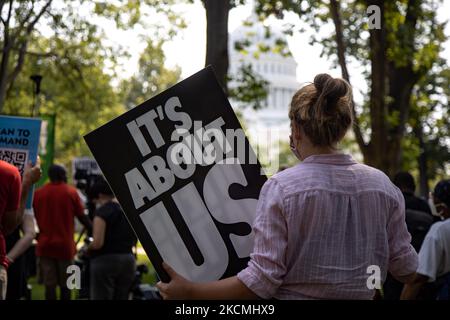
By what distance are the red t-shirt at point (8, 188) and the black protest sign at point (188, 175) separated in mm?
1556

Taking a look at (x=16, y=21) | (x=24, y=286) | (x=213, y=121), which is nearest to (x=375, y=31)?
(x=24, y=286)

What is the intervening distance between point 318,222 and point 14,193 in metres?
2.24

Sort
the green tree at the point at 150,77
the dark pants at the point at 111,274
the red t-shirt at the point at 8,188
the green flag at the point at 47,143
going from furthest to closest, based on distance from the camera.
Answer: the green tree at the point at 150,77 → the green flag at the point at 47,143 → the dark pants at the point at 111,274 → the red t-shirt at the point at 8,188

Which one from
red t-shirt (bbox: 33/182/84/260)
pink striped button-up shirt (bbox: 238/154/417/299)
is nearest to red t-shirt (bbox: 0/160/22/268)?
pink striped button-up shirt (bbox: 238/154/417/299)

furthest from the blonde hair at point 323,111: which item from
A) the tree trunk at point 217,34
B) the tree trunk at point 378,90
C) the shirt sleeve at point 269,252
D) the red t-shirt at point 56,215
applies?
the tree trunk at point 378,90

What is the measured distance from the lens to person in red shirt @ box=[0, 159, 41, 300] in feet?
14.2

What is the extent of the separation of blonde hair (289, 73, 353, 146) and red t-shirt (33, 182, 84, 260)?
7241 mm

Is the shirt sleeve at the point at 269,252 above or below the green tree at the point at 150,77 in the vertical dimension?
below

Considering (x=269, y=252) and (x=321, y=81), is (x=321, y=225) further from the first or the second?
(x=321, y=81)

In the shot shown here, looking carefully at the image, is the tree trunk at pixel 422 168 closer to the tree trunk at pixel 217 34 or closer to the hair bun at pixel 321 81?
the tree trunk at pixel 217 34

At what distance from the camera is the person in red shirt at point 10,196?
4334 millimetres

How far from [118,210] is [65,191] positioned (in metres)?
1.67

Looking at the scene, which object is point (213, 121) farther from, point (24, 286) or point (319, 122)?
point (24, 286)
